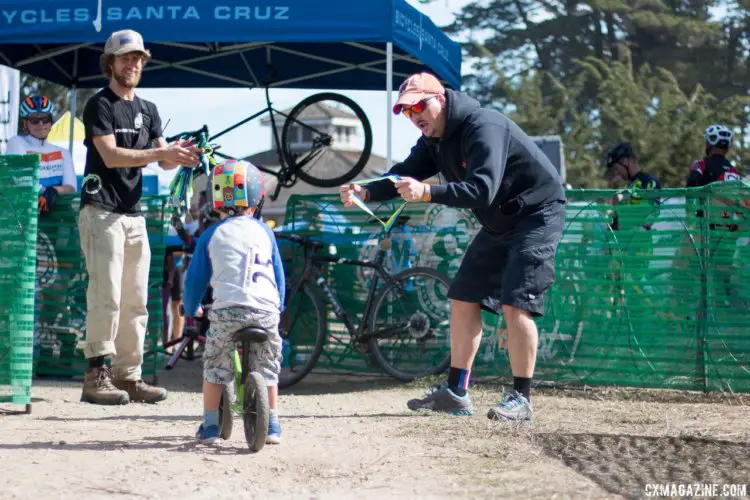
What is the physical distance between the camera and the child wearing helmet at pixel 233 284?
5434mm

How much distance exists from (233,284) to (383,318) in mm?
3294

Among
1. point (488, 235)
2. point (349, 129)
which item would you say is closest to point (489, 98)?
point (349, 129)

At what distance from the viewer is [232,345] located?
17.9 ft

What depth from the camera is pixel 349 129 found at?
11602 mm

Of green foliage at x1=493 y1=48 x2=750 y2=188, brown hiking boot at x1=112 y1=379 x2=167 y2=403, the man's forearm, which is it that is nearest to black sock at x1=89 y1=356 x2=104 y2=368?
brown hiking boot at x1=112 y1=379 x2=167 y2=403

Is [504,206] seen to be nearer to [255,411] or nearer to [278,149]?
[255,411]

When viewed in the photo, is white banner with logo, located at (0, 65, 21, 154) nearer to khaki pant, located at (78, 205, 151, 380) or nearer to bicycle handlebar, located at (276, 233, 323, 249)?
bicycle handlebar, located at (276, 233, 323, 249)

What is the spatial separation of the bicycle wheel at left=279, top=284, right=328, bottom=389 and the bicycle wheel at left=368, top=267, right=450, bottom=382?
0.48 m

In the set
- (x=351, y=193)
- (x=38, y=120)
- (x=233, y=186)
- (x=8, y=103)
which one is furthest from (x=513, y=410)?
(x=8, y=103)

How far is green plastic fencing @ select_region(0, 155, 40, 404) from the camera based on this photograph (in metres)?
6.61

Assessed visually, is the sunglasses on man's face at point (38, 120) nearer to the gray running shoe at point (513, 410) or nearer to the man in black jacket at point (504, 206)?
the man in black jacket at point (504, 206)

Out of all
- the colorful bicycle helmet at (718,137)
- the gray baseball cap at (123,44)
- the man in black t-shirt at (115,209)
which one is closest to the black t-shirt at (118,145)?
the man in black t-shirt at (115,209)

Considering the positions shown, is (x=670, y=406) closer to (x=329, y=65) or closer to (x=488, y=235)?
(x=488, y=235)

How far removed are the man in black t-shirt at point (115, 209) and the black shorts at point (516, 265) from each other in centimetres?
195
